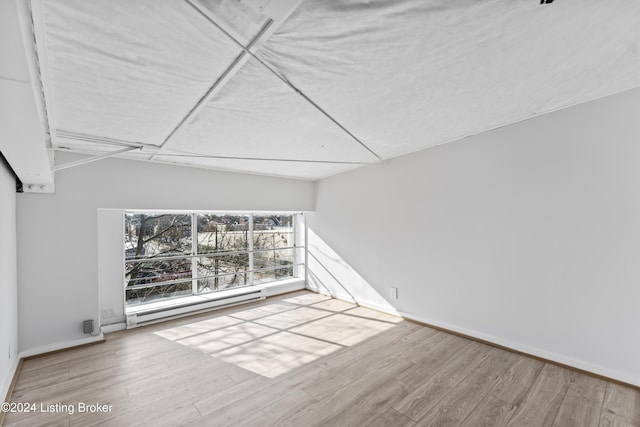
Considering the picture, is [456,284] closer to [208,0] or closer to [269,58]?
[269,58]

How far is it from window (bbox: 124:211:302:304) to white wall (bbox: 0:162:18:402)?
44.9 inches

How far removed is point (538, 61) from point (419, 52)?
2.62ft

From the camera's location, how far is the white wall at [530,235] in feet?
7.02

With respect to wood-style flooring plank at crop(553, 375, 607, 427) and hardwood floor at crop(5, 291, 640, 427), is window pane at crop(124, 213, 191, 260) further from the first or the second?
wood-style flooring plank at crop(553, 375, 607, 427)

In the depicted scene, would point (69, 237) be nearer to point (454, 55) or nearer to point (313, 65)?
point (313, 65)

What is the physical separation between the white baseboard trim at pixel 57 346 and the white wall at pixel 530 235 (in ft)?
11.3

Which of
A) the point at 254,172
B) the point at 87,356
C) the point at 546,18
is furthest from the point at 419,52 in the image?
the point at 87,356

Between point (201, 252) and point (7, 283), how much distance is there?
2.14m

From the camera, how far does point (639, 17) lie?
4.35ft

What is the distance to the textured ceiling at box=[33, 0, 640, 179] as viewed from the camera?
45.2 inches

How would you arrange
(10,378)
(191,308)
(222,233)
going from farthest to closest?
(222,233)
(191,308)
(10,378)

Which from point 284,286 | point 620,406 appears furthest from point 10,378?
point 620,406

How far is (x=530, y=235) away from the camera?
8.39 feet

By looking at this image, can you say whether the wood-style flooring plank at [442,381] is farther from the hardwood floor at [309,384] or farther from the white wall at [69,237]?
the white wall at [69,237]
